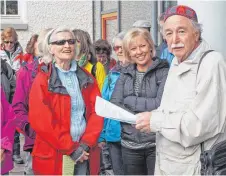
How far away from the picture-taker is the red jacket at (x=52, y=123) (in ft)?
12.0

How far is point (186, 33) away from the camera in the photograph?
2732 millimetres

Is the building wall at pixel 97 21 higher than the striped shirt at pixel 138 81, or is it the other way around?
the building wall at pixel 97 21

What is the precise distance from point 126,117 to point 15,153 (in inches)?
180

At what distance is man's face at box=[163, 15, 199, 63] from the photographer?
2.73 metres

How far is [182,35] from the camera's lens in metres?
2.74

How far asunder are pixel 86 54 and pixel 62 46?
1217mm

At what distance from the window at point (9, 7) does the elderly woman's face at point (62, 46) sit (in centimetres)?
906

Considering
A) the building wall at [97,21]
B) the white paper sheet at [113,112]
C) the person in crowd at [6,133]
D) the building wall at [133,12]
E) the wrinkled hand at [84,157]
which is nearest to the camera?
the white paper sheet at [113,112]

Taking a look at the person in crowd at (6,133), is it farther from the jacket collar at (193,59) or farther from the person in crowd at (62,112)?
the jacket collar at (193,59)

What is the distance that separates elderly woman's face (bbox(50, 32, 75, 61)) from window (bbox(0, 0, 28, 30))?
8839 millimetres

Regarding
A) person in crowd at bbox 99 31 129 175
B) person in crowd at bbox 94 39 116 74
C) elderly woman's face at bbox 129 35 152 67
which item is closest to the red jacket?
elderly woman's face at bbox 129 35 152 67

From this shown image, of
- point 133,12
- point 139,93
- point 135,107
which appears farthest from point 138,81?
point 133,12

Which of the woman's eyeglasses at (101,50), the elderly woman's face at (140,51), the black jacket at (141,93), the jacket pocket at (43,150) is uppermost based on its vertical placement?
the elderly woman's face at (140,51)

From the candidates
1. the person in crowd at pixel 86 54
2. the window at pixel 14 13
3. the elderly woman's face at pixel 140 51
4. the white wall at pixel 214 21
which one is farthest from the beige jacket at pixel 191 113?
the window at pixel 14 13
